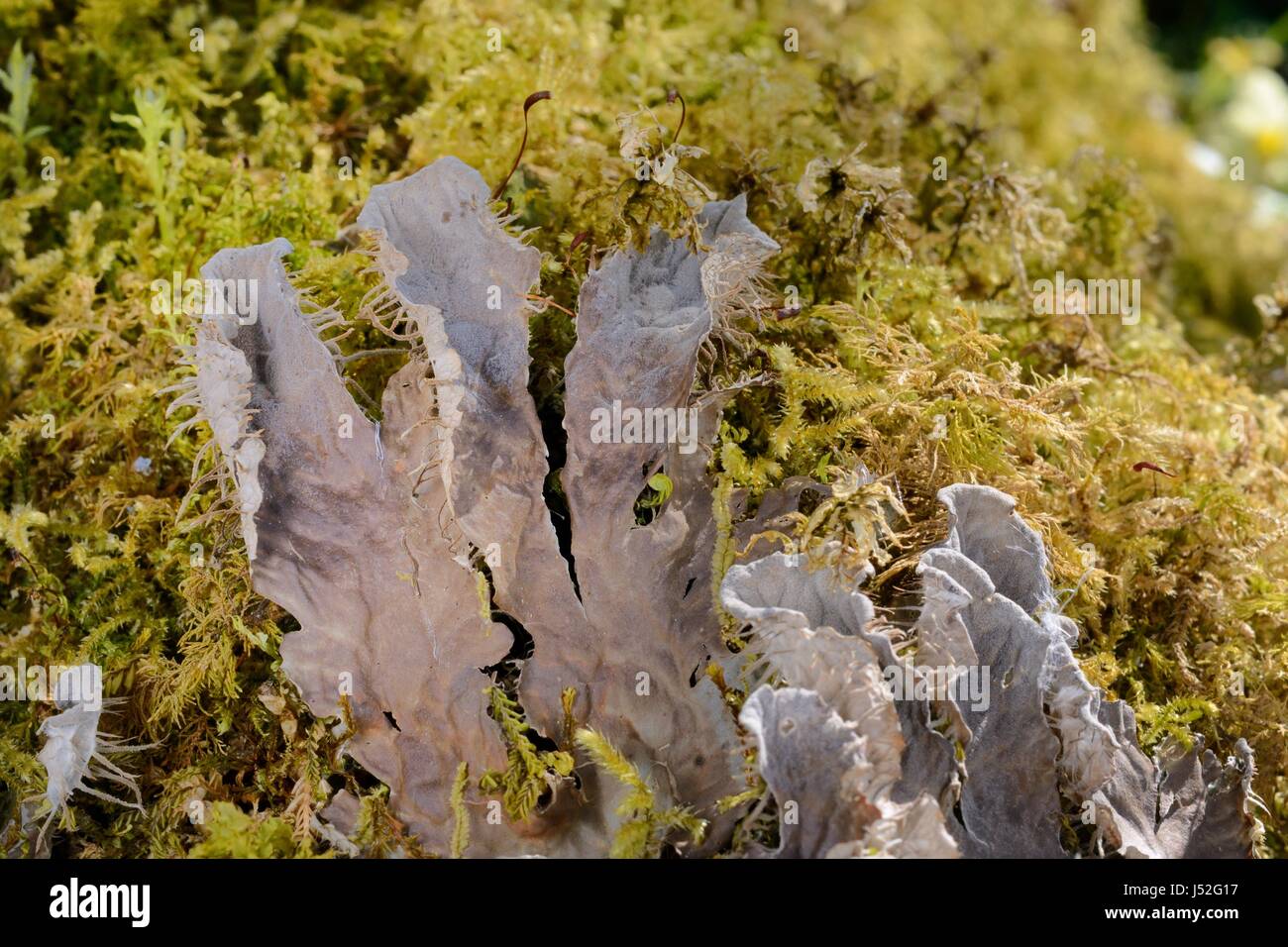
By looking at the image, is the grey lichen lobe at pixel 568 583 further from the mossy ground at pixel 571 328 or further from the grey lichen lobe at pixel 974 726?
the mossy ground at pixel 571 328

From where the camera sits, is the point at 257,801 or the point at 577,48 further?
the point at 577,48

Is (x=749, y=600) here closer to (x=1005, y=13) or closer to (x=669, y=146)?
(x=669, y=146)

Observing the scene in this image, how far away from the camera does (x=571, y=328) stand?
1.64 metres

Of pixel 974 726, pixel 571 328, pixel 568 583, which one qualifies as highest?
pixel 571 328

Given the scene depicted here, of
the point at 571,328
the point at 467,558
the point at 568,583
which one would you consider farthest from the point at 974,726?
the point at 571,328

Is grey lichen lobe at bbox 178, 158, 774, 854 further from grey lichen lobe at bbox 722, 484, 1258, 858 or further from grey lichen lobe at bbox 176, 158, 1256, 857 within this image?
grey lichen lobe at bbox 722, 484, 1258, 858

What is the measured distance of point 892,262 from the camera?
1.84m

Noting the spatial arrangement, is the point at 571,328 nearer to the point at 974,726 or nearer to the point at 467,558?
the point at 467,558

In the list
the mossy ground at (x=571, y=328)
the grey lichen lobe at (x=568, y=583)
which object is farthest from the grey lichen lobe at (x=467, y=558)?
the mossy ground at (x=571, y=328)

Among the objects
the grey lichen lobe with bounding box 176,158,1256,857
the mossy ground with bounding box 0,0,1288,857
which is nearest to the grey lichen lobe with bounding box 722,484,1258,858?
the grey lichen lobe with bounding box 176,158,1256,857

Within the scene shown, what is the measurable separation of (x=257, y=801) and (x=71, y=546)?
57cm

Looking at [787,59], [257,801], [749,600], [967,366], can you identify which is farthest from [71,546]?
[787,59]

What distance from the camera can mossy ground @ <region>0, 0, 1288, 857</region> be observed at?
153 cm
